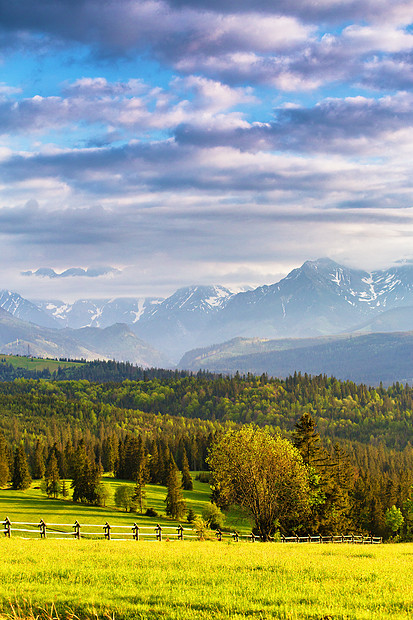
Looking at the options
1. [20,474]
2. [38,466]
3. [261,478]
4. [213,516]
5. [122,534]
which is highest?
[261,478]

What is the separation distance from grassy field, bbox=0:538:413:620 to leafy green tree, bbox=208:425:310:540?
3447 centimetres

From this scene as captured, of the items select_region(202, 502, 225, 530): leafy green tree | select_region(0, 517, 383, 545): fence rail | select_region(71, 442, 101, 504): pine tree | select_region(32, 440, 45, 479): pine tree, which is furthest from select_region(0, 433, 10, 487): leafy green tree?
select_region(202, 502, 225, 530): leafy green tree

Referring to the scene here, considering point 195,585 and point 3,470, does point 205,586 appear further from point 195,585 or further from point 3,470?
point 3,470

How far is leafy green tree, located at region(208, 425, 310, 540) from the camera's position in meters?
65.1

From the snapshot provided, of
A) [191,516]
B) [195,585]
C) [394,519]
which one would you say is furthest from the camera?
[394,519]

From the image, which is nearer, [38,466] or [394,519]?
[394,519]

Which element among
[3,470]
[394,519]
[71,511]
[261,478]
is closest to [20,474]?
[3,470]

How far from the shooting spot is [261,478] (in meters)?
65.4

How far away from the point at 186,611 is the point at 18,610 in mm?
5465

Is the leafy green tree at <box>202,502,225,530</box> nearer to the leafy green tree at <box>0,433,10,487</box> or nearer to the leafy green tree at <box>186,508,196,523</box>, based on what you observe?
the leafy green tree at <box>186,508,196,523</box>

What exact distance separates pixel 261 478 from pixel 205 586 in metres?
44.7

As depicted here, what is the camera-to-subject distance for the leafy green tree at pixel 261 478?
213 ft

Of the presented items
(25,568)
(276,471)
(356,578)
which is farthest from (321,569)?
(276,471)

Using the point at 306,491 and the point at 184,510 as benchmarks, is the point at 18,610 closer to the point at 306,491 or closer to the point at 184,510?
the point at 306,491
